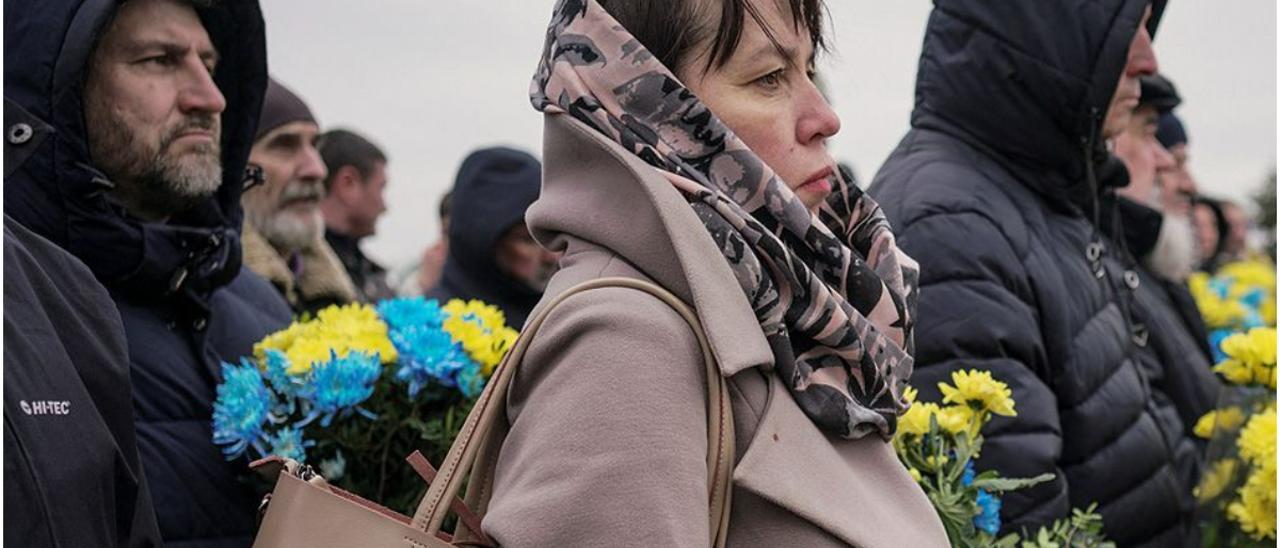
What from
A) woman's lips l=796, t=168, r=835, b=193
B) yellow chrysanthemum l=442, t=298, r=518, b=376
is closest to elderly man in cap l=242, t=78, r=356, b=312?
yellow chrysanthemum l=442, t=298, r=518, b=376

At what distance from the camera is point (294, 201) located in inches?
253

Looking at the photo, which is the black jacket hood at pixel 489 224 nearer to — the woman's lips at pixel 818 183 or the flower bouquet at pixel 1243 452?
the flower bouquet at pixel 1243 452

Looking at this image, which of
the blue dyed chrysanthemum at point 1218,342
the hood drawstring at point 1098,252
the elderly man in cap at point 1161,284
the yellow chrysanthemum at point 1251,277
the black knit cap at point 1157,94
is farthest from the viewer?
the yellow chrysanthemum at point 1251,277

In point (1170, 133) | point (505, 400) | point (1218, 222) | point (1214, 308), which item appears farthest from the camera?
point (1218, 222)

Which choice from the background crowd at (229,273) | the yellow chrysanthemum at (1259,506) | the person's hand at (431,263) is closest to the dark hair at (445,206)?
the person's hand at (431,263)

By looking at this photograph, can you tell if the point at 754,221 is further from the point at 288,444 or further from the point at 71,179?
the point at 71,179

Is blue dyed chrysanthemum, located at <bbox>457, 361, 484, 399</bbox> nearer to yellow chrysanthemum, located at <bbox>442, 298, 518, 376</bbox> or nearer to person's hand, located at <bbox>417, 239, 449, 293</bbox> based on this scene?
yellow chrysanthemum, located at <bbox>442, 298, 518, 376</bbox>

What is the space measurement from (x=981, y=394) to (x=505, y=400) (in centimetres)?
118

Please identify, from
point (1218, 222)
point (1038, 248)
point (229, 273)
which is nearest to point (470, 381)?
point (229, 273)

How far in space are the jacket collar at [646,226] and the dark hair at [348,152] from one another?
6.18 m

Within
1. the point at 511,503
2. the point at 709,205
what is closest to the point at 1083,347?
the point at 709,205

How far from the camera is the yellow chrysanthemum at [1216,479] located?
3.78 meters

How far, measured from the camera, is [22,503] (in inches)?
92.0

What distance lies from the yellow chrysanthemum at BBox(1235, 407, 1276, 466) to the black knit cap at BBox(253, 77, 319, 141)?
378 centimetres
